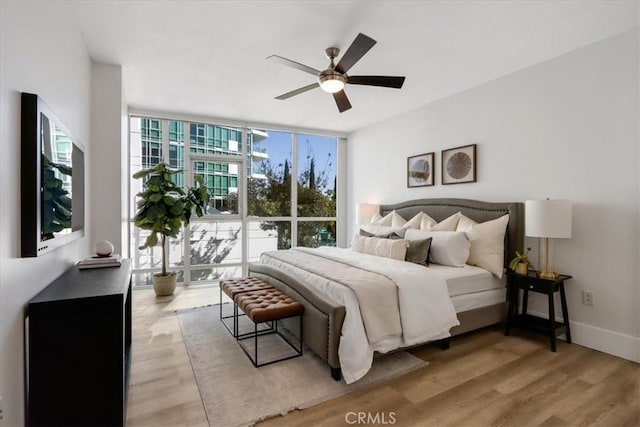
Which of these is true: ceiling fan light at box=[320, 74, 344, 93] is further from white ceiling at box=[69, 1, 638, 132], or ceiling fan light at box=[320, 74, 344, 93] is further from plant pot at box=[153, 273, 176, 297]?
plant pot at box=[153, 273, 176, 297]

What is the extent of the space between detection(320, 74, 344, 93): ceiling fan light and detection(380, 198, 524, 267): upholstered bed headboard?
2.13 meters

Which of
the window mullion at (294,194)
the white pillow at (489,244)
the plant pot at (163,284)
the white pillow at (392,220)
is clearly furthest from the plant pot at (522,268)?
the plant pot at (163,284)

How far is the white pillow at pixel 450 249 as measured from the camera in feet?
10.5

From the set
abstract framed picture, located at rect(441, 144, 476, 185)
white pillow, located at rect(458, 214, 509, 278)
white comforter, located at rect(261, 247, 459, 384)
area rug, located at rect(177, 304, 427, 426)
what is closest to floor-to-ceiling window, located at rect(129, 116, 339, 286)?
area rug, located at rect(177, 304, 427, 426)

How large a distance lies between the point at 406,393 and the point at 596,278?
210 cm

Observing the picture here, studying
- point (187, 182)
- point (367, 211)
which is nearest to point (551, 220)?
point (367, 211)

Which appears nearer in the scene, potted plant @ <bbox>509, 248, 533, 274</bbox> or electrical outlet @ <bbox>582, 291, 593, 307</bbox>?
electrical outlet @ <bbox>582, 291, 593, 307</bbox>

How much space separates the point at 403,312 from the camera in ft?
7.90

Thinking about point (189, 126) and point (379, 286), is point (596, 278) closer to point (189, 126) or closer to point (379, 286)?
point (379, 286)

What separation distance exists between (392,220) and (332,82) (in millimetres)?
2370

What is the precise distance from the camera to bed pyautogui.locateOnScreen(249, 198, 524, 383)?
7.25ft

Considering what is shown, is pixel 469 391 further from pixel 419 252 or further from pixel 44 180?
pixel 44 180

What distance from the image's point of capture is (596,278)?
9.16 feet

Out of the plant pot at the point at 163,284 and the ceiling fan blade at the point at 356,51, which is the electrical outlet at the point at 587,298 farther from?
the plant pot at the point at 163,284
